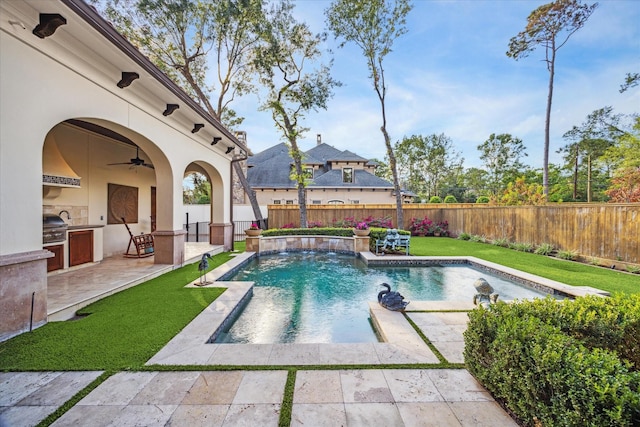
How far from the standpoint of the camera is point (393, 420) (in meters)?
2.10

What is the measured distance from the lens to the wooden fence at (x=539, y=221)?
7.65 m

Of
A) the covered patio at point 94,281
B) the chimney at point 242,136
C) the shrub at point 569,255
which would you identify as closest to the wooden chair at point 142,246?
the covered patio at point 94,281

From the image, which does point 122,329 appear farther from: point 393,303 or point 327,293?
point 393,303

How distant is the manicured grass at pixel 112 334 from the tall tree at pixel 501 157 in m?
35.0

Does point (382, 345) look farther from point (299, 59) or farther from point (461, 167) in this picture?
point (461, 167)

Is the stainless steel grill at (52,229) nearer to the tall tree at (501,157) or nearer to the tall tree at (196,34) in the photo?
the tall tree at (196,34)

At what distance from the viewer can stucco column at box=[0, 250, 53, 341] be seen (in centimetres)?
328

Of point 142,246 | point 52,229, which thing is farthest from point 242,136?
point 52,229

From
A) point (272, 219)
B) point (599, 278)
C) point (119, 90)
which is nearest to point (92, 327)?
point (119, 90)

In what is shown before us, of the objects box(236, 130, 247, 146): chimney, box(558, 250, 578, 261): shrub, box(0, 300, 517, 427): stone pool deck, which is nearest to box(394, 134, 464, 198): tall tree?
box(236, 130, 247, 146): chimney

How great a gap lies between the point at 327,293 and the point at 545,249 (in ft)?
29.9

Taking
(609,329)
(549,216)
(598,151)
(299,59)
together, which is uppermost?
(299,59)

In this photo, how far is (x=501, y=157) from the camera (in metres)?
31.3

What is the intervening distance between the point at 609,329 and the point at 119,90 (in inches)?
311
